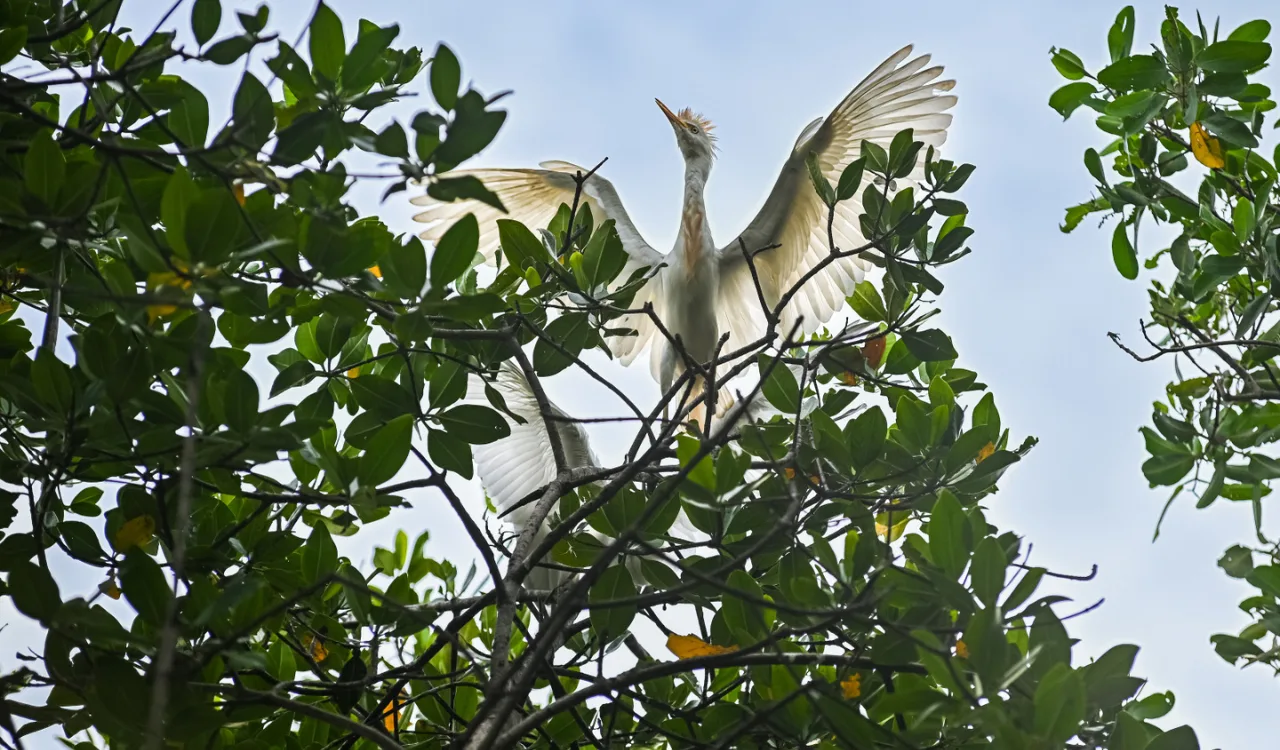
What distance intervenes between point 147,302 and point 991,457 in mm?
1557

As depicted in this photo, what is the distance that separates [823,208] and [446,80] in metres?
3.74

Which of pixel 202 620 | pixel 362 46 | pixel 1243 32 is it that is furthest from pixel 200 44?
pixel 1243 32

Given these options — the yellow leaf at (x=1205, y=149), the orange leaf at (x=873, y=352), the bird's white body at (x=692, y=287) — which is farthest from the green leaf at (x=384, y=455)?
the bird's white body at (x=692, y=287)

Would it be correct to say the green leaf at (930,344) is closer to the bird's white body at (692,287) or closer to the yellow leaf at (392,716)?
the yellow leaf at (392,716)

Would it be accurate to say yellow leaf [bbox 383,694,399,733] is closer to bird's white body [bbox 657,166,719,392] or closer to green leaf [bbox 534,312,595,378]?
green leaf [bbox 534,312,595,378]

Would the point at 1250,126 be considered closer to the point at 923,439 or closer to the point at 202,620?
the point at 923,439

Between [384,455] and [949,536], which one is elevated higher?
[384,455]

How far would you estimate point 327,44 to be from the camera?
65.2 inches

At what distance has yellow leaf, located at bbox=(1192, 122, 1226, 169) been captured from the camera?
120 inches

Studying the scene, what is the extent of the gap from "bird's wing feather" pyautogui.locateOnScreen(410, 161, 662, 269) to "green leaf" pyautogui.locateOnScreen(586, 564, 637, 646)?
9.78ft

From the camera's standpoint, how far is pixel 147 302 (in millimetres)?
1343

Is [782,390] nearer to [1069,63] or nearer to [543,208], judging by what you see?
[1069,63]

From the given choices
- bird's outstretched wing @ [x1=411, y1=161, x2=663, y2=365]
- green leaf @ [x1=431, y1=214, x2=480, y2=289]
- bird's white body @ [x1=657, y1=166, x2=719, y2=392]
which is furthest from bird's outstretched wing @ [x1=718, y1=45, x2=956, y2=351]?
green leaf @ [x1=431, y1=214, x2=480, y2=289]

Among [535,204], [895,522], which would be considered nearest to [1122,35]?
[895,522]
